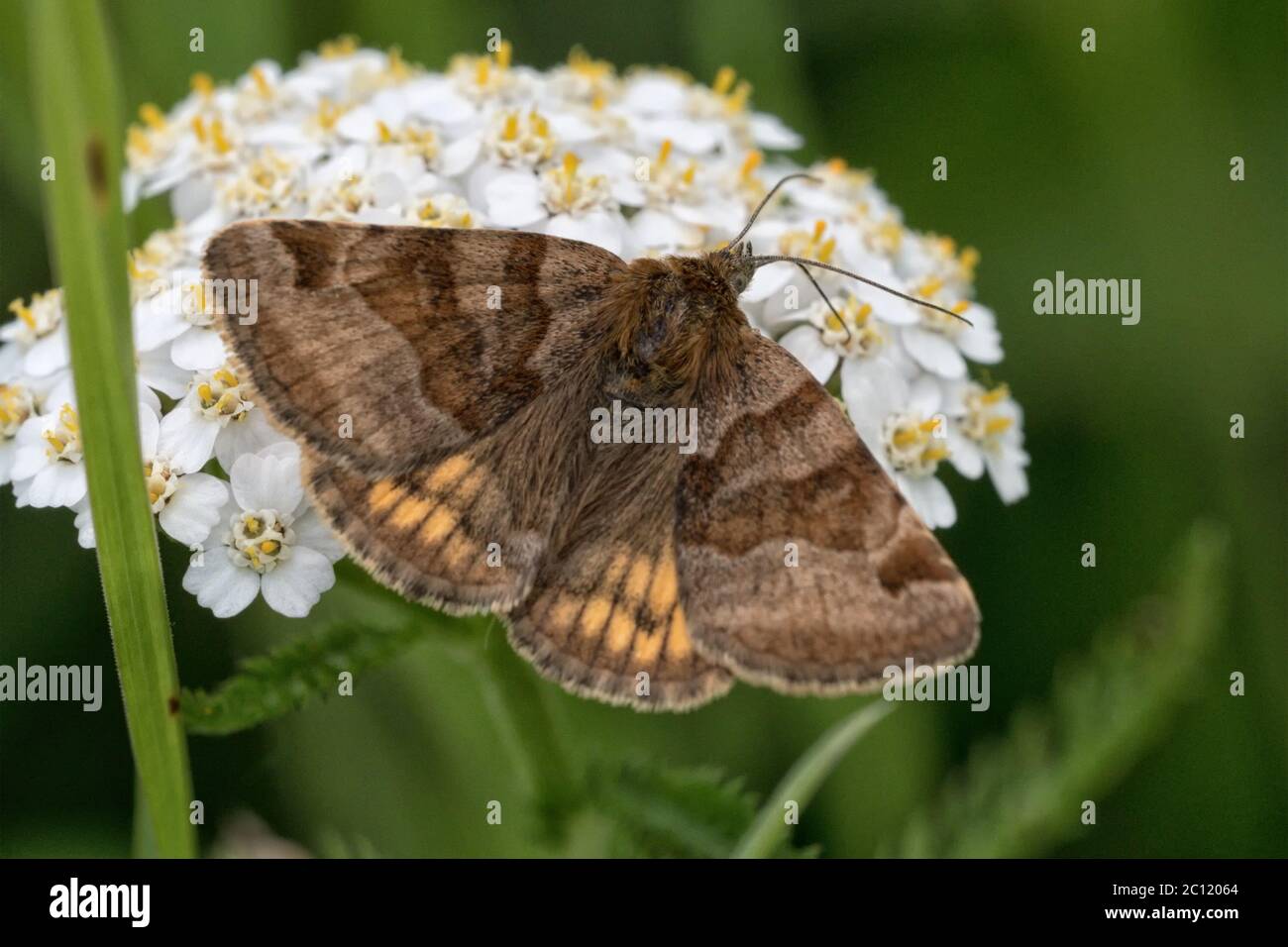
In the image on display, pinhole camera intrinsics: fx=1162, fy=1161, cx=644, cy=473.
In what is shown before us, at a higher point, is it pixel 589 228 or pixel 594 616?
pixel 589 228

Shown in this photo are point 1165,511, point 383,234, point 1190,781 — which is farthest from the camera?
point 1165,511

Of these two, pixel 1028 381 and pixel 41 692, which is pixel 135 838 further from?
pixel 1028 381

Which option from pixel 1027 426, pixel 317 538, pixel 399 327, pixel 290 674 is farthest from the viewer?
pixel 1027 426

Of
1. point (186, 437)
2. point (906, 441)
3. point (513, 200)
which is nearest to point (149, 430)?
point (186, 437)

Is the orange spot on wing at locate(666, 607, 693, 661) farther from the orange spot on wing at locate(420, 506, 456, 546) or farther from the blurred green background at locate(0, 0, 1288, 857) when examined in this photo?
the blurred green background at locate(0, 0, 1288, 857)

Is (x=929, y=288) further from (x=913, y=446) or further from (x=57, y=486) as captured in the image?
(x=57, y=486)

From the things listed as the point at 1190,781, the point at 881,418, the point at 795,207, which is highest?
the point at 795,207
